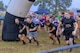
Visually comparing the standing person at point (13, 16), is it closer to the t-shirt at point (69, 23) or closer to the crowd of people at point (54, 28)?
the crowd of people at point (54, 28)

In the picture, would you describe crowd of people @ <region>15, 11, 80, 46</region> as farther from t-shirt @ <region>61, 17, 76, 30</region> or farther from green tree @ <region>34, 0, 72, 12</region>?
green tree @ <region>34, 0, 72, 12</region>

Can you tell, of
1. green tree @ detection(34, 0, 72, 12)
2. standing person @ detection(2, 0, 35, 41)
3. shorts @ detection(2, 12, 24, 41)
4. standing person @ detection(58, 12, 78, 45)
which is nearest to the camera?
standing person @ detection(58, 12, 78, 45)

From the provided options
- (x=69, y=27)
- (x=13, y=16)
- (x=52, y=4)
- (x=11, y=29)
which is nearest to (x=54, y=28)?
(x=13, y=16)

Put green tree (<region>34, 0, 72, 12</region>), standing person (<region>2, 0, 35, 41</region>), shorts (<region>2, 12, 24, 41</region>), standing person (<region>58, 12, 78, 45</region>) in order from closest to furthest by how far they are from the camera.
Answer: standing person (<region>58, 12, 78, 45</region>) → standing person (<region>2, 0, 35, 41</region>) → shorts (<region>2, 12, 24, 41</region>) → green tree (<region>34, 0, 72, 12</region>)

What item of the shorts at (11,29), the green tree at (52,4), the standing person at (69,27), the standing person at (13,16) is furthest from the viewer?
the green tree at (52,4)

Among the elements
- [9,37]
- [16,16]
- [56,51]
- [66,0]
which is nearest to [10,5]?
[16,16]

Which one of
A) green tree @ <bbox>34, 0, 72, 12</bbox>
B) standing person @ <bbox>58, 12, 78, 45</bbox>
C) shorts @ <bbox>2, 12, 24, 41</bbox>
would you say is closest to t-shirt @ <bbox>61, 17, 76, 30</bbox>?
standing person @ <bbox>58, 12, 78, 45</bbox>

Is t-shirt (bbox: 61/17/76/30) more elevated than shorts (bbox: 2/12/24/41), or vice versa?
t-shirt (bbox: 61/17/76/30)

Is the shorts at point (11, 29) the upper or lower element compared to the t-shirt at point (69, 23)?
lower

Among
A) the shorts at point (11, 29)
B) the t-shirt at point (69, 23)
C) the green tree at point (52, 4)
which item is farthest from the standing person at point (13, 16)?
the green tree at point (52, 4)

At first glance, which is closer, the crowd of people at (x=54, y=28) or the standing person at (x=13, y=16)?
the crowd of people at (x=54, y=28)

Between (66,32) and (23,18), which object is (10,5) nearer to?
(23,18)

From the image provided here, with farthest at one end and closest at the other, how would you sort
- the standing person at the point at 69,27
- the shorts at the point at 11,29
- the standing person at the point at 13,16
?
the shorts at the point at 11,29
the standing person at the point at 13,16
the standing person at the point at 69,27

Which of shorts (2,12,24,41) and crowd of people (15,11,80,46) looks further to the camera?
shorts (2,12,24,41)
